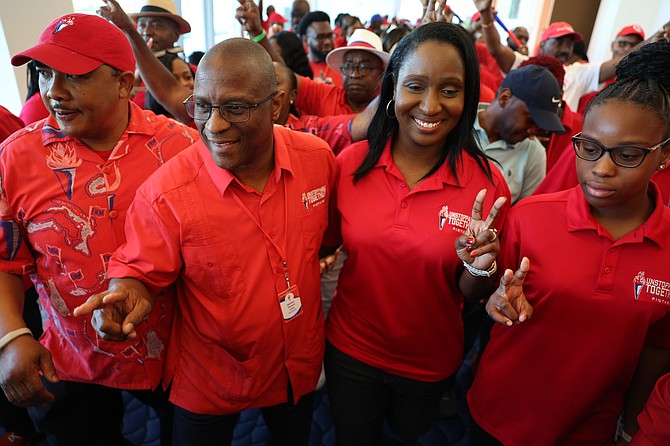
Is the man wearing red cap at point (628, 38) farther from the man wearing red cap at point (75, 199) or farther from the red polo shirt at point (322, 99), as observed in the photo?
the man wearing red cap at point (75, 199)

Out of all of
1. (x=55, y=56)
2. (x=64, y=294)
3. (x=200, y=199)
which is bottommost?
(x=64, y=294)

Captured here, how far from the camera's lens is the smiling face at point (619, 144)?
116 cm

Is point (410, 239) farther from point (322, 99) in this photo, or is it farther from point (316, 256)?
point (322, 99)

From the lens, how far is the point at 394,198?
152cm

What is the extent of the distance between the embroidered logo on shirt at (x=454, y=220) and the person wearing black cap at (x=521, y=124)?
0.87 meters

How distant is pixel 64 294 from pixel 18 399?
13.7 inches

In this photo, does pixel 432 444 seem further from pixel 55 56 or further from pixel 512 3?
pixel 512 3

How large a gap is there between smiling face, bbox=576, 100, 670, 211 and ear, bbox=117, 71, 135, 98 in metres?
1.53

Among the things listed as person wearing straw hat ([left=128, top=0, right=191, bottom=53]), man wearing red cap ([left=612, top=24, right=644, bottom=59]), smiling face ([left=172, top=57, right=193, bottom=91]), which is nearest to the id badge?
smiling face ([left=172, top=57, right=193, bottom=91])

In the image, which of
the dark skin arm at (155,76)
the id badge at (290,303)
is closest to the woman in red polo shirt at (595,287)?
the id badge at (290,303)

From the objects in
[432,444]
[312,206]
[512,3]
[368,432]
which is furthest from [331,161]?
[512,3]

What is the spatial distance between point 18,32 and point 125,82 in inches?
68.6

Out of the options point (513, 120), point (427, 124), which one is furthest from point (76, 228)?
point (513, 120)

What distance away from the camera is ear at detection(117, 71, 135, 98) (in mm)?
1544
